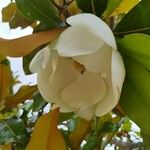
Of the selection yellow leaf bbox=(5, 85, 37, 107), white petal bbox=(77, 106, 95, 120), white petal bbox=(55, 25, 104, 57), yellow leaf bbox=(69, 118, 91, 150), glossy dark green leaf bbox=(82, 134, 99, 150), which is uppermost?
white petal bbox=(55, 25, 104, 57)

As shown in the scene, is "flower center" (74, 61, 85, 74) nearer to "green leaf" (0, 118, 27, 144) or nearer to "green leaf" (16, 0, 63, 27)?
"green leaf" (16, 0, 63, 27)

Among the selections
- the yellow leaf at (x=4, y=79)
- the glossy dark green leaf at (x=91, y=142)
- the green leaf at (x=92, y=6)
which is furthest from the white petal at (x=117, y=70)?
the glossy dark green leaf at (x=91, y=142)

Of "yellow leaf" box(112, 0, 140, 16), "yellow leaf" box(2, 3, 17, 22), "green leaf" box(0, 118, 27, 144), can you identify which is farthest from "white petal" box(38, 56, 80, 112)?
"yellow leaf" box(2, 3, 17, 22)

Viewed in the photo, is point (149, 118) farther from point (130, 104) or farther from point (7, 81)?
point (7, 81)

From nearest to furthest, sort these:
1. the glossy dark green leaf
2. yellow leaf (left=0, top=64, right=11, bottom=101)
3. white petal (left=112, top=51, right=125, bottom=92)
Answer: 1. white petal (left=112, top=51, right=125, bottom=92)
2. yellow leaf (left=0, top=64, right=11, bottom=101)
3. the glossy dark green leaf

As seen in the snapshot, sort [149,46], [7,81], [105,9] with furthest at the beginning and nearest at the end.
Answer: [7,81] < [105,9] < [149,46]

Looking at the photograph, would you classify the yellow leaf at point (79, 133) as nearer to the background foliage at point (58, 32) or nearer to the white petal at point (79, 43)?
the background foliage at point (58, 32)

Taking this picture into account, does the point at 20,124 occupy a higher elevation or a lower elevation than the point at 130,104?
lower

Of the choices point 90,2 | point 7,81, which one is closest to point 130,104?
point 90,2

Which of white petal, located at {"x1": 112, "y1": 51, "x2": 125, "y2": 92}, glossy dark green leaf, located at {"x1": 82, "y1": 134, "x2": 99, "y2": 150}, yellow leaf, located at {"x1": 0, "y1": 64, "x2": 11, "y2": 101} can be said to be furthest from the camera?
glossy dark green leaf, located at {"x1": 82, "y1": 134, "x2": 99, "y2": 150}
